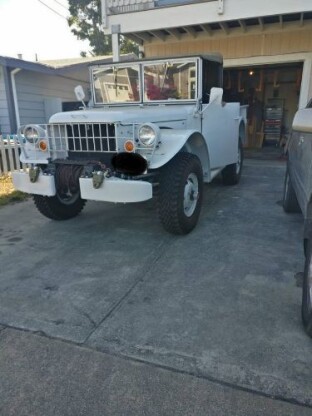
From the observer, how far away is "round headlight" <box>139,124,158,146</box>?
328cm

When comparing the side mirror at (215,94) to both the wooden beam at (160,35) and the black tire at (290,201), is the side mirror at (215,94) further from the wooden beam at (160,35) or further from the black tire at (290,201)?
the wooden beam at (160,35)

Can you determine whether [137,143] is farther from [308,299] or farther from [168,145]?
[308,299]

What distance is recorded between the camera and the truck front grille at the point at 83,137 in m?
3.56

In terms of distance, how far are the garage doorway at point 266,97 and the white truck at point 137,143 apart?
6844 millimetres

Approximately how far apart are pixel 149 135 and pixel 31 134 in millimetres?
1529

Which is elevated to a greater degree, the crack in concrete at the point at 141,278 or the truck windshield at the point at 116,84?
the truck windshield at the point at 116,84

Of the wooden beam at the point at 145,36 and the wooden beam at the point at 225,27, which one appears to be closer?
the wooden beam at the point at 225,27

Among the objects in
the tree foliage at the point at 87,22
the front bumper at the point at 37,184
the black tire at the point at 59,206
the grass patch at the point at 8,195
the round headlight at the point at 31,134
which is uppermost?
the tree foliage at the point at 87,22

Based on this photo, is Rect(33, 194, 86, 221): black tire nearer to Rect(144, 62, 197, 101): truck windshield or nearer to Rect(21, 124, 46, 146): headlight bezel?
Rect(21, 124, 46, 146): headlight bezel

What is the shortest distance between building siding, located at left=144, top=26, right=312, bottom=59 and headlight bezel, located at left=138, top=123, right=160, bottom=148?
6.11 meters

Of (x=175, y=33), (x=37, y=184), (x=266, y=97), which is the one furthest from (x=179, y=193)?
(x=266, y=97)

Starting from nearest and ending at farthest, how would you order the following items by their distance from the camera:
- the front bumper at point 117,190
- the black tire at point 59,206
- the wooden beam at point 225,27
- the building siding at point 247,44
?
the front bumper at point 117,190 < the black tire at point 59,206 < the wooden beam at point 225,27 < the building siding at point 247,44

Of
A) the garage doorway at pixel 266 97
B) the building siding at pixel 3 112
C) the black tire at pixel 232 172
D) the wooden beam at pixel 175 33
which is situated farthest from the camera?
the garage doorway at pixel 266 97

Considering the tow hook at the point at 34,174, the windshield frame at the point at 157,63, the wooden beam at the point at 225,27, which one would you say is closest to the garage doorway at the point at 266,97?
the wooden beam at the point at 225,27
